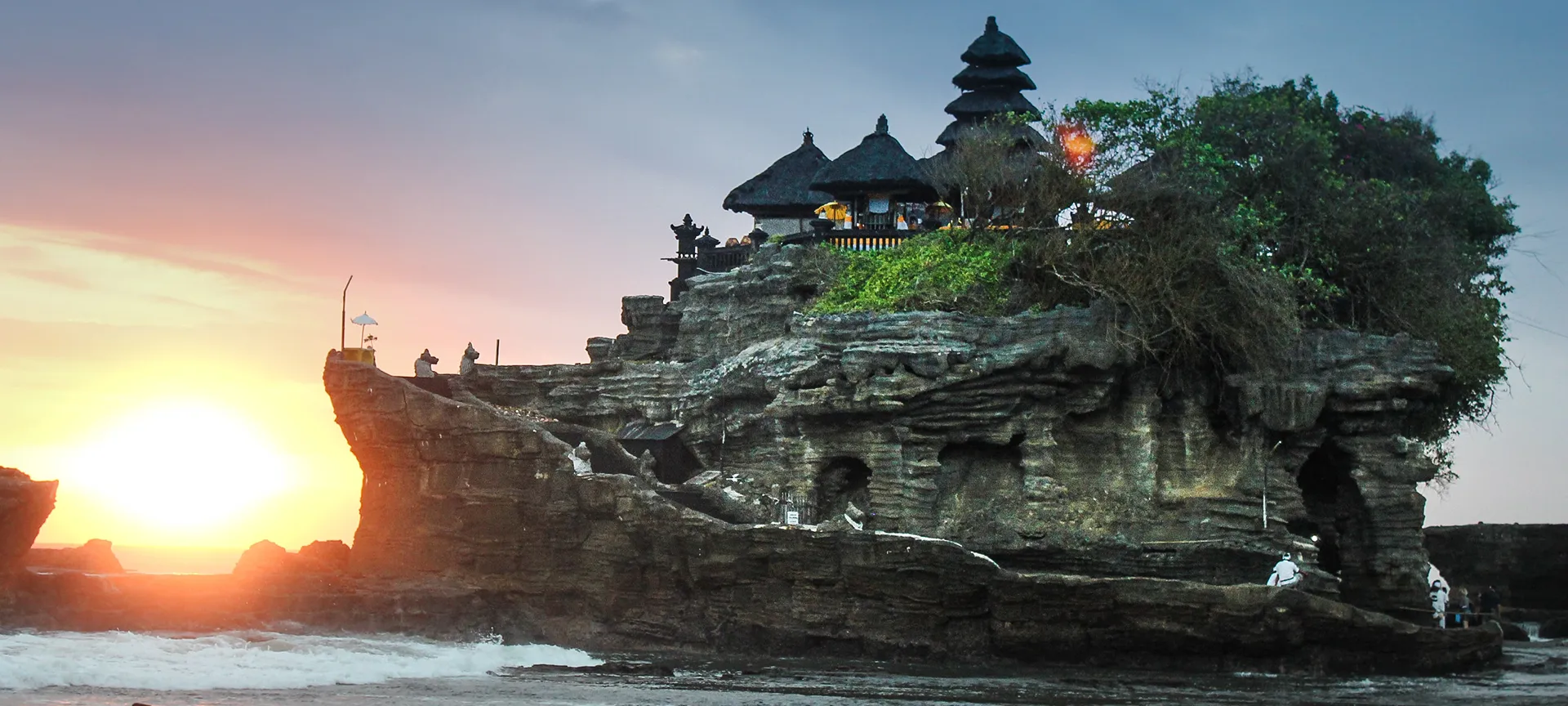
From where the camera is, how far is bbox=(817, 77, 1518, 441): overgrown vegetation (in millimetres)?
40281

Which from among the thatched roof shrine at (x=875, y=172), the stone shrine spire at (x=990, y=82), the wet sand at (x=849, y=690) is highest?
the stone shrine spire at (x=990, y=82)

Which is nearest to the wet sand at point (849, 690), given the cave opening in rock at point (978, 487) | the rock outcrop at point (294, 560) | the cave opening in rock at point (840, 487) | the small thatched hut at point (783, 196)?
the cave opening in rock at point (978, 487)

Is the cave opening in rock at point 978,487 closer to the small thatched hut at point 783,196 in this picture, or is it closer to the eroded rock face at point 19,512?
the small thatched hut at point 783,196

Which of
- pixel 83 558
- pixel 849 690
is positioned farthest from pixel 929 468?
pixel 83 558

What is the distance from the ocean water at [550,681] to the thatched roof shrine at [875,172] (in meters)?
14.7

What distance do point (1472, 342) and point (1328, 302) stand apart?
385cm

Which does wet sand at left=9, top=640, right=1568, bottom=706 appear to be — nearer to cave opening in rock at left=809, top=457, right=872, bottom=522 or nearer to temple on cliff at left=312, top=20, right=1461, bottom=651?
temple on cliff at left=312, top=20, right=1461, bottom=651

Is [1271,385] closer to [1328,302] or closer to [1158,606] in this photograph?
[1328,302]

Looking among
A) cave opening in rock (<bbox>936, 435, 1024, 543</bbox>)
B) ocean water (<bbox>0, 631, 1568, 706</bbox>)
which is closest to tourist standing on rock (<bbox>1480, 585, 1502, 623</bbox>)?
ocean water (<bbox>0, 631, 1568, 706</bbox>)

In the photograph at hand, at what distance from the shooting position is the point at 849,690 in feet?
105

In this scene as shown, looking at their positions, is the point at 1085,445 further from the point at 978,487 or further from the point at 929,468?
the point at 929,468

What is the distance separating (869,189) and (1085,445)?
33.2ft

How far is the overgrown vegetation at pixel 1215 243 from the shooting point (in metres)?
40.3

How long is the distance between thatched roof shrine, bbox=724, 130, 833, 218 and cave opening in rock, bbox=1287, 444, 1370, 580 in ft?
46.3
